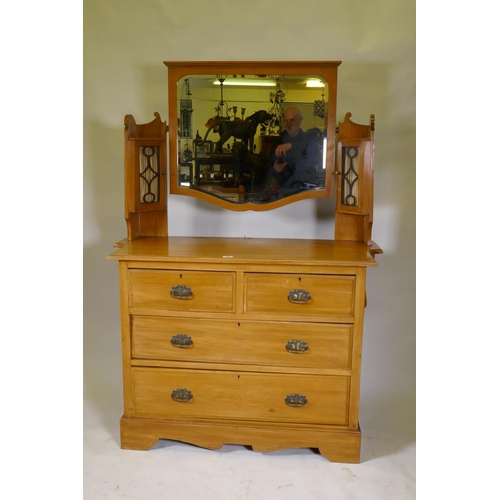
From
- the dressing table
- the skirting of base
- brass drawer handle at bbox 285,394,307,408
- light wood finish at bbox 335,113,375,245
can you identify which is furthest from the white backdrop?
brass drawer handle at bbox 285,394,307,408

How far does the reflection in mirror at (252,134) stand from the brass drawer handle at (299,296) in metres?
0.60

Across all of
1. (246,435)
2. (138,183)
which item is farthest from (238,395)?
(138,183)

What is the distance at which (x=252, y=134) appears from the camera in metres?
2.79

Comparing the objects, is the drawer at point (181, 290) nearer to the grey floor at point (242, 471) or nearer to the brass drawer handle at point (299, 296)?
the brass drawer handle at point (299, 296)

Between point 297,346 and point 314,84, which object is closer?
point 297,346

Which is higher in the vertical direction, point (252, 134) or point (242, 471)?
point (252, 134)

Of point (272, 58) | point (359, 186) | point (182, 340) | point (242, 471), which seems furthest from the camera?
point (272, 58)

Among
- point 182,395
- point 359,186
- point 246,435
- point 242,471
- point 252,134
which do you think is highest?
point 252,134

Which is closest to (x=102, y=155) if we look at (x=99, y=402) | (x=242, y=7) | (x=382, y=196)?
(x=242, y=7)

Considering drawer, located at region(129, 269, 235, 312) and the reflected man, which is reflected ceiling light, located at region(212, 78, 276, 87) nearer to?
the reflected man

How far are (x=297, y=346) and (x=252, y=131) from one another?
1.10 m

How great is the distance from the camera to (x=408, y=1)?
9.38 feet

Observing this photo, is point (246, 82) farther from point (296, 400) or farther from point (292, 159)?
point (296, 400)

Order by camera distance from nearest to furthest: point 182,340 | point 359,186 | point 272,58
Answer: point 182,340, point 359,186, point 272,58
